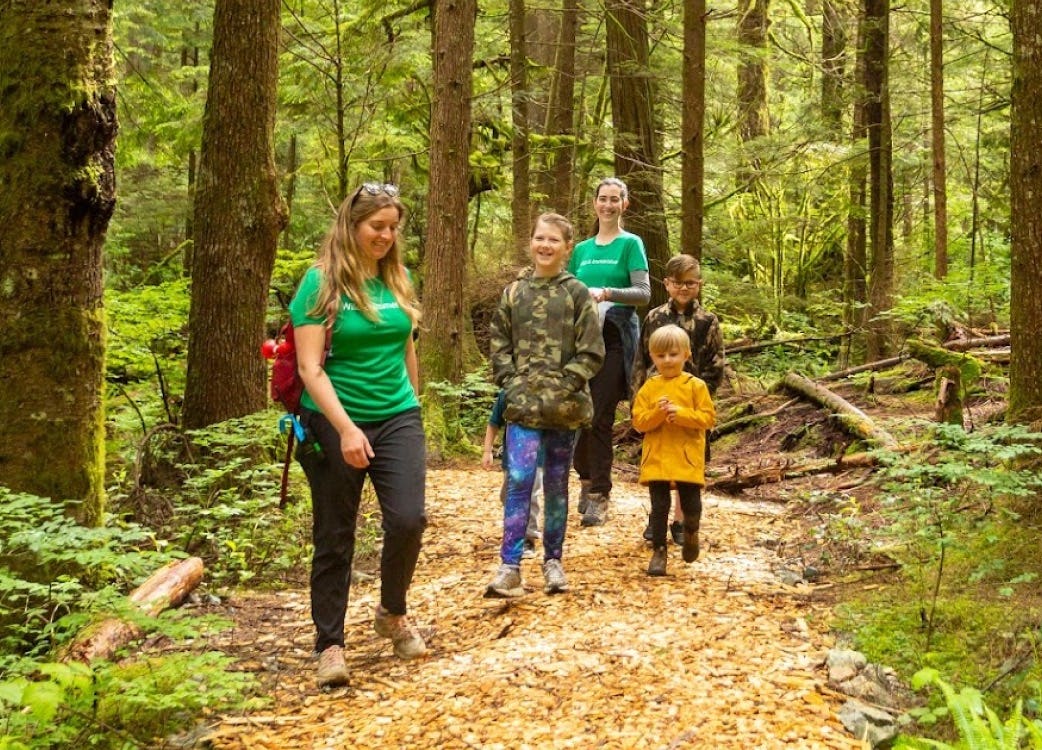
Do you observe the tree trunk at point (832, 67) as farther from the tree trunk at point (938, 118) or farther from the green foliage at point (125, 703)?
the green foliage at point (125, 703)

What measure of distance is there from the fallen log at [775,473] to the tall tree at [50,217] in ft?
18.0

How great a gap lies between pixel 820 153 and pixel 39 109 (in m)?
12.6

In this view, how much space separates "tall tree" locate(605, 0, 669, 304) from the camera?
11609mm

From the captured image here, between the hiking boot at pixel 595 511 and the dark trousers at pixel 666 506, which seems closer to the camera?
the dark trousers at pixel 666 506

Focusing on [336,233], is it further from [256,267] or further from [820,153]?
[820,153]

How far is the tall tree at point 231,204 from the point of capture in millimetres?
7461

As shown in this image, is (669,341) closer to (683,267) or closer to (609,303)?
(683,267)

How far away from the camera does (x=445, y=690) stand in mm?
3977

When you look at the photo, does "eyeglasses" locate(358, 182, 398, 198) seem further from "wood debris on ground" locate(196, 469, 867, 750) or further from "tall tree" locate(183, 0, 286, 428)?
"tall tree" locate(183, 0, 286, 428)

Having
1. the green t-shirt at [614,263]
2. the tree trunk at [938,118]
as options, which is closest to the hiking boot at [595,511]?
the green t-shirt at [614,263]

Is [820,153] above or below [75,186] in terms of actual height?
above

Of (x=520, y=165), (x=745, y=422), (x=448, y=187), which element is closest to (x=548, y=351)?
(x=448, y=187)

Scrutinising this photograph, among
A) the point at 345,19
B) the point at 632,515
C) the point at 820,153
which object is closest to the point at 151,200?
the point at 345,19

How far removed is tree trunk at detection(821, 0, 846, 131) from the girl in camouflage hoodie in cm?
1009
